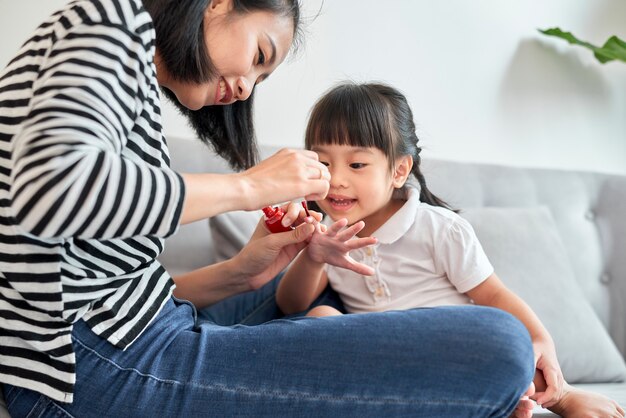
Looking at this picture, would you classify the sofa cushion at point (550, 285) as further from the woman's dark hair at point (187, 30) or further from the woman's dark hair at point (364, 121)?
the woman's dark hair at point (187, 30)

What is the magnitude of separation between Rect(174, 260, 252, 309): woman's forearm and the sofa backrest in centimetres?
50

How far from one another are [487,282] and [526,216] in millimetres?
550

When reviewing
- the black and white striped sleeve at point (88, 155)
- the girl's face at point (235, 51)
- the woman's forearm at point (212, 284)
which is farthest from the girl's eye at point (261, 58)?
the woman's forearm at point (212, 284)

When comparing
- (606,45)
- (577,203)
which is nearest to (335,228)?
(577,203)

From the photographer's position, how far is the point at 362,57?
202 centimetres

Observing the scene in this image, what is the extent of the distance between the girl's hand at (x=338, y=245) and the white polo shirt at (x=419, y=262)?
0.19 meters

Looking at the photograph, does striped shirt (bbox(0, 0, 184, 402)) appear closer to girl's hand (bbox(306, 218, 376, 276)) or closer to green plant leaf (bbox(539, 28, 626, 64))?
girl's hand (bbox(306, 218, 376, 276))

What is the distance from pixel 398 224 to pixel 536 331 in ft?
1.11

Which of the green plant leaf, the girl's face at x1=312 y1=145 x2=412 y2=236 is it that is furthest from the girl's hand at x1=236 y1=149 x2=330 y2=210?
the green plant leaf

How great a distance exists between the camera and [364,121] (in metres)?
1.36

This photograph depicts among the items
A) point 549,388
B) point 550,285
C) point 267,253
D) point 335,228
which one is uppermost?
point 335,228

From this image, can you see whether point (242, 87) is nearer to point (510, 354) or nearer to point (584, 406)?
point (510, 354)

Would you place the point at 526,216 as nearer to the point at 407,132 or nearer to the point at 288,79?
the point at 407,132

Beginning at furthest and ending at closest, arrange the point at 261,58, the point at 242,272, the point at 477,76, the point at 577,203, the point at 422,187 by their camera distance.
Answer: the point at 477,76 < the point at 577,203 < the point at 422,187 < the point at 242,272 < the point at 261,58
